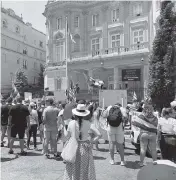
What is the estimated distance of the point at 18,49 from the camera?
48625 mm

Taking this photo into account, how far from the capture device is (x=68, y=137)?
5188 mm

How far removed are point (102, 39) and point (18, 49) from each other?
68.4ft

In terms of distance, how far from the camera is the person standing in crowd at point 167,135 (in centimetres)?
642

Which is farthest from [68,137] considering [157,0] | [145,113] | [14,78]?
[14,78]

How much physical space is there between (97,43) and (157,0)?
997cm

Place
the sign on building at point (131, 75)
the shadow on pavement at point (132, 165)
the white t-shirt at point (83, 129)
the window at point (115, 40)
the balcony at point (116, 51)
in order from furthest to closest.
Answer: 1. the window at point (115, 40)
2. the balcony at point (116, 51)
3. the sign on building at point (131, 75)
4. the shadow on pavement at point (132, 165)
5. the white t-shirt at point (83, 129)

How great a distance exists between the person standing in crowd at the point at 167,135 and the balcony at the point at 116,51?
71.5 feet

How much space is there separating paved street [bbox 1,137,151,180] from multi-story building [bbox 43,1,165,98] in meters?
19.8

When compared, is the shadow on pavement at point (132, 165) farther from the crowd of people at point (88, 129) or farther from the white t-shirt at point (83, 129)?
the white t-shirt at point (83, 129)

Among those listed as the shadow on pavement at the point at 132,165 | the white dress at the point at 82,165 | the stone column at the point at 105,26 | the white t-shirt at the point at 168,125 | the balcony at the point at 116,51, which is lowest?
the shadow on pavement at the point at 132,165

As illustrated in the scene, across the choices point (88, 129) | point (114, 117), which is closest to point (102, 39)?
point (114, 117)

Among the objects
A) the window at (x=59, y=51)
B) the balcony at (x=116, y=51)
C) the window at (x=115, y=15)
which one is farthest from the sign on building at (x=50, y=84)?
the window at (x=115, y=15)

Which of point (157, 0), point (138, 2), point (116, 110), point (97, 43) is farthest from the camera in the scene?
point (97, 43)

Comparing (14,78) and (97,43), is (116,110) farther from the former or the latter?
(14,78)
